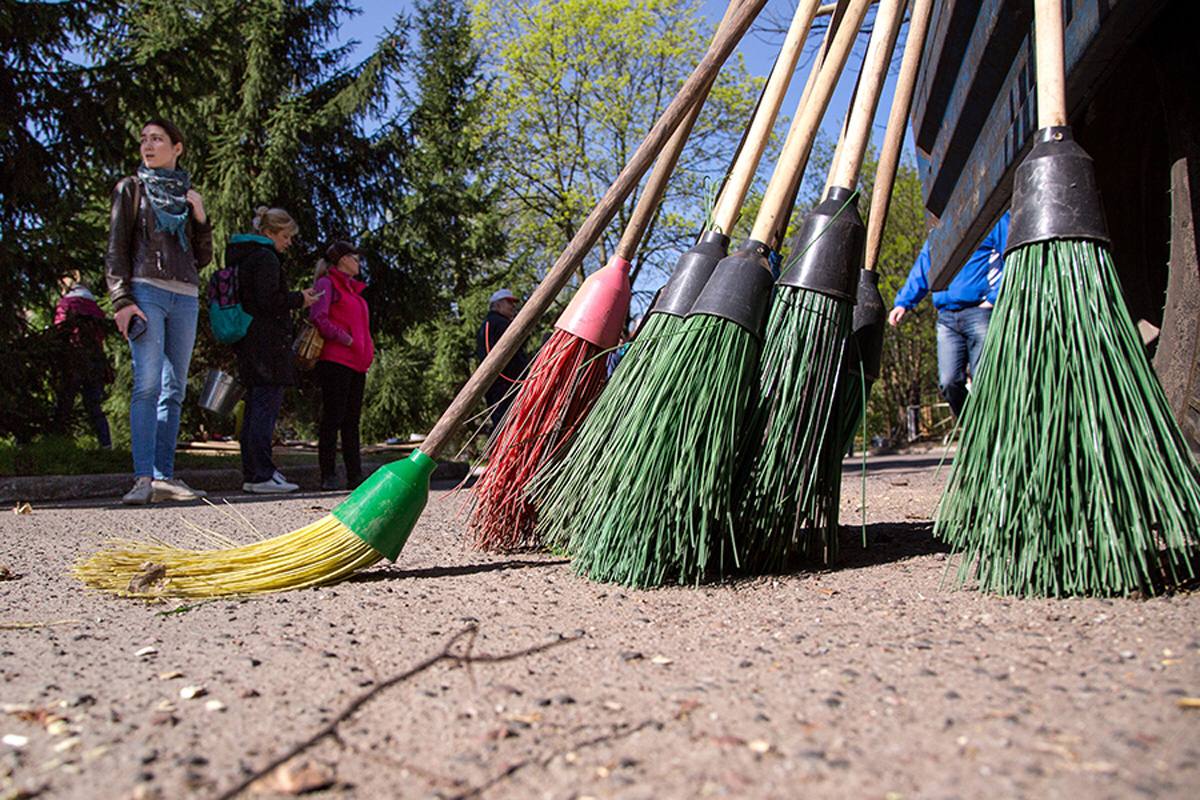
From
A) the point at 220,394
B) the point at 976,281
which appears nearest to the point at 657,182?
the point at 976,281

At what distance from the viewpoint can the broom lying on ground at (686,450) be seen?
76.2 inches

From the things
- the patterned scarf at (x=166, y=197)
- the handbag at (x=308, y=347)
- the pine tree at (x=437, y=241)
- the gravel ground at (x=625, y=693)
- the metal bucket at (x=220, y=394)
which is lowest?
the gravel ground at (x=625, y=693)

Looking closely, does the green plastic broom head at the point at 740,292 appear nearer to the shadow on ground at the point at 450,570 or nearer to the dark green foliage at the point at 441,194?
the shadow on ground at the point at 450,570

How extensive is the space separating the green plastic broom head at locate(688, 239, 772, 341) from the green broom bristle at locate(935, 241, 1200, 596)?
18.7 inches

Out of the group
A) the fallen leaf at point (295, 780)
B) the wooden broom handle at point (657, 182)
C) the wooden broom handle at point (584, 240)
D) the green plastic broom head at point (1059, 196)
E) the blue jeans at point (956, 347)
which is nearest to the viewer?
the fallen leaf at point (295, 780)

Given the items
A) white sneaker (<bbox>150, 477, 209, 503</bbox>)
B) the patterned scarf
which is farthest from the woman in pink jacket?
white sneaker (<bbox>150, 477, 209, 503</bbox>)

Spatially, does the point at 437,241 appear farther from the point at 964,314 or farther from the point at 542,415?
the point at 542,415

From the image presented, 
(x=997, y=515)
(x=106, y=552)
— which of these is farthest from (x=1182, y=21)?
(x=106, y=552)

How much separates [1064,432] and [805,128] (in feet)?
3.61

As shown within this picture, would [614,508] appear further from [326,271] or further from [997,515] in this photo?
[326,271]

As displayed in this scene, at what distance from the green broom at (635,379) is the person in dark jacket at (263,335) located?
350 centimetres

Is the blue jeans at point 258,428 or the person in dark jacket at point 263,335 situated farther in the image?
the blue jeans at point 258,428

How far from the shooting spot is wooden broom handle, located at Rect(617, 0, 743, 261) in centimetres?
258

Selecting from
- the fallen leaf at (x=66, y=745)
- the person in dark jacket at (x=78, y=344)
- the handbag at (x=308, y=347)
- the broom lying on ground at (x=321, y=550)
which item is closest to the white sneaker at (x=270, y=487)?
the handbag at (x=308, y=347)
